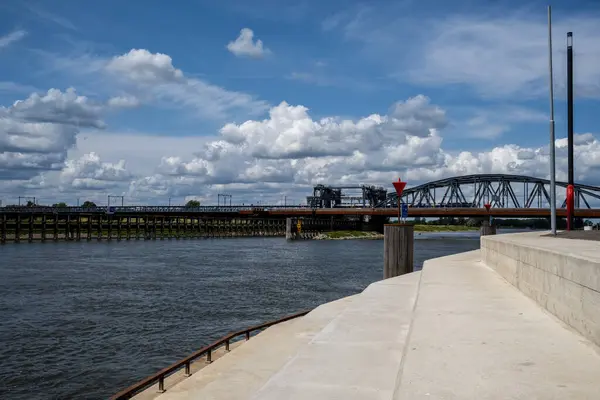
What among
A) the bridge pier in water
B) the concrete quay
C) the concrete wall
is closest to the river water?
the concrete quay

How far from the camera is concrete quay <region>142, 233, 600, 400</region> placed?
25.5 ft

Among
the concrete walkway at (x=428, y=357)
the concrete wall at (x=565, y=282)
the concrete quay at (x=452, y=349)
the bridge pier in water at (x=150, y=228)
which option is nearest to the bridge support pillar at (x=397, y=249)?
the concrete quay at (x=452, y=349)

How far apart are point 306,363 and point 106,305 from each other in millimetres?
24574

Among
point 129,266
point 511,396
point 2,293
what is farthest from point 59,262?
point 511,396

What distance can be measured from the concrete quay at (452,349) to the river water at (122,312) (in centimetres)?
503

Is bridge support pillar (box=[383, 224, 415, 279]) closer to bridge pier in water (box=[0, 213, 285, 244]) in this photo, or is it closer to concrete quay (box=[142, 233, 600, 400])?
concrete quay (box=[142, 233, 600, 400])

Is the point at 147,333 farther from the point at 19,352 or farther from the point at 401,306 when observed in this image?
the point at 401,306

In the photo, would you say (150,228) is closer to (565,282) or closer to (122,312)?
(122,312)

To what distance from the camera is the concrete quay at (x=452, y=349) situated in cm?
779

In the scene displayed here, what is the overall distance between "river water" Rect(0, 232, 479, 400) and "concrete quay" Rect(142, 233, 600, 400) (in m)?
5.03

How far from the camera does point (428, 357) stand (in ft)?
29.3

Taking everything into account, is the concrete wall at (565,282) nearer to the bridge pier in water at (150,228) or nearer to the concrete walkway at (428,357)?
the concrete walkway at (428,357)

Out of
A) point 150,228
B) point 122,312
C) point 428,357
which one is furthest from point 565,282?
point 150,228

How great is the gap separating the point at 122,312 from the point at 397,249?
582 inches
